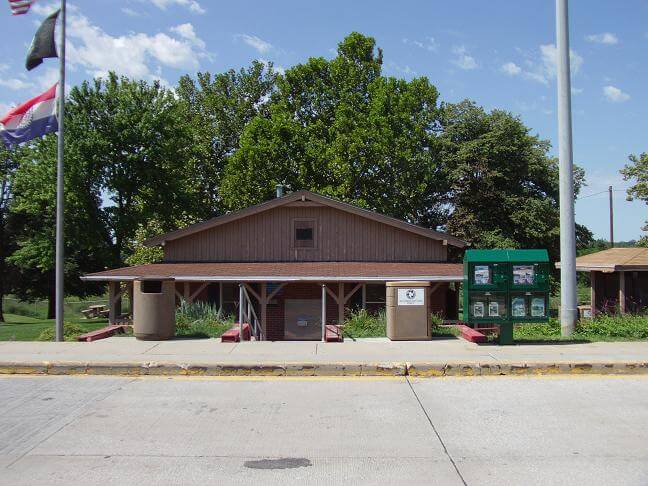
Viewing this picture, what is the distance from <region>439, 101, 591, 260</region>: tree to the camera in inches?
1426

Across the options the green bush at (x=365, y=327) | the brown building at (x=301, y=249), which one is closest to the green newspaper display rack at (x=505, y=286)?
the green bush at (x=365, y=327)

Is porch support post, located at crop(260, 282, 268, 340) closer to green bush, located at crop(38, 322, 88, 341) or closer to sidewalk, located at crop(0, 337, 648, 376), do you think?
green bush, located at crop(38, 322, 88, 341)

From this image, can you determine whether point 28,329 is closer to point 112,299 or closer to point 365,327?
point 112,299

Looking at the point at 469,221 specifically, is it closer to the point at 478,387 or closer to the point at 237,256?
the point at 237,256

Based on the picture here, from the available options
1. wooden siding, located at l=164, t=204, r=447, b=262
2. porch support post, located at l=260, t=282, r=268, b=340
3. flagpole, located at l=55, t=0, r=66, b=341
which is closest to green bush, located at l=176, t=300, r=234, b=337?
flagpole, located at l=55, t=0, r=66, b=341

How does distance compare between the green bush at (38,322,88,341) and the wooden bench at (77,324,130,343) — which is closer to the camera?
the wooden bench at (77,324,130,343)

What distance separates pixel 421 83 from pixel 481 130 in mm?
5028

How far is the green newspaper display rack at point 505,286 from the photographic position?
1088 centimetres

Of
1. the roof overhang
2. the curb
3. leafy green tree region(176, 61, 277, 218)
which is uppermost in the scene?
leafy green tree region(176, 61, 277, 218)

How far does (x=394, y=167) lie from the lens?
120 feet

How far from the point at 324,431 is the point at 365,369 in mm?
2537

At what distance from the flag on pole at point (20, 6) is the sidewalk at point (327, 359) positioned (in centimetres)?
821

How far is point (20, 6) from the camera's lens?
46.3 feet

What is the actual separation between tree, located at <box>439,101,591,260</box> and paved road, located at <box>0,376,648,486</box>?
28.7 meters
